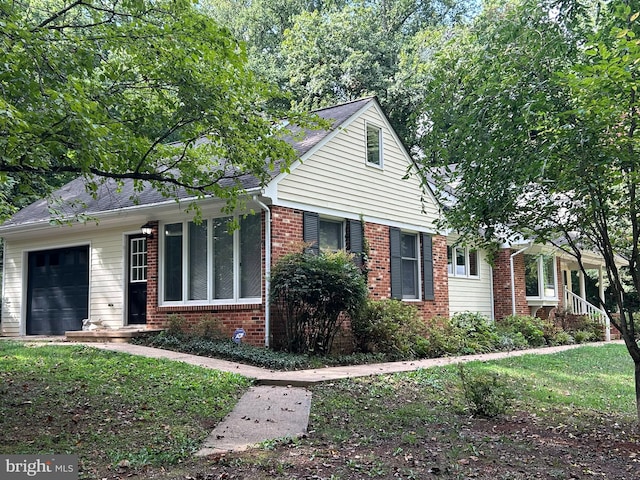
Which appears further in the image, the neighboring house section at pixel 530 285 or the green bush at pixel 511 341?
the neighboring house section at pixel 530 285

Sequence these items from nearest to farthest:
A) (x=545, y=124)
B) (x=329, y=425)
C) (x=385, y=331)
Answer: (x=545, y=124) < (x=329, y=425) < (x=385, y=331)

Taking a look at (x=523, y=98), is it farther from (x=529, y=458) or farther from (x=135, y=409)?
(x=135, y=409)

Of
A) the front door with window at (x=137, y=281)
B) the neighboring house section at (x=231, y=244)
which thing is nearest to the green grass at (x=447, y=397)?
the neighboring house section at (x=231, y=244)

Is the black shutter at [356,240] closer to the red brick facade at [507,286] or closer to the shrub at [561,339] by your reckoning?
the red brick facade at [507,286]

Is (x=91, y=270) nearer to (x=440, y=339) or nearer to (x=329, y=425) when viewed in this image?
(x=440, y=339)

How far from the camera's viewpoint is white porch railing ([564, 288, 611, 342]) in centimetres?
2044

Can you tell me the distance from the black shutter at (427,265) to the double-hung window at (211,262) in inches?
209

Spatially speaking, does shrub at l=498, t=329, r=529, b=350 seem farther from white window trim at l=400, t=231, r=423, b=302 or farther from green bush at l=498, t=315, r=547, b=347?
white window trim at l=400, t=231, r=423, b=302

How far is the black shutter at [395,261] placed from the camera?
13.5 metres

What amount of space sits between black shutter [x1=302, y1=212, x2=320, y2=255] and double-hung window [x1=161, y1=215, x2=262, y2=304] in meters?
0.92

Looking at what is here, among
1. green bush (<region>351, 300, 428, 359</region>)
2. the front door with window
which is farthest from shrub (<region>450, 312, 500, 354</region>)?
the front door with window

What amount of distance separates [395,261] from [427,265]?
148 cm

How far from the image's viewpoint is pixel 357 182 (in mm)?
12898

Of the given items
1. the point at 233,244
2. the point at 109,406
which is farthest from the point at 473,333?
the point at 109,406
